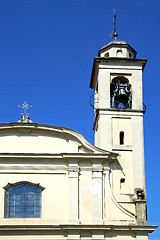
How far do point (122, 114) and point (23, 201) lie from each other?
537 cm

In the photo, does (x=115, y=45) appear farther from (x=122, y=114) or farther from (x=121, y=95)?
(x=122, y=114)

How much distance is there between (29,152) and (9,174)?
1.17m

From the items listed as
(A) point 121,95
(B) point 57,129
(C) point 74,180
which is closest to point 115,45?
(A) point 121,95

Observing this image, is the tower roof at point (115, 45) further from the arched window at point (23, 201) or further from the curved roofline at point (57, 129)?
the arched window at point (23, 201)

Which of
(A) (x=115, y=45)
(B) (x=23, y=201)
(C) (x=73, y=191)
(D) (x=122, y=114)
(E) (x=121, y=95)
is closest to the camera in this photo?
(C) (x=73, y=191)

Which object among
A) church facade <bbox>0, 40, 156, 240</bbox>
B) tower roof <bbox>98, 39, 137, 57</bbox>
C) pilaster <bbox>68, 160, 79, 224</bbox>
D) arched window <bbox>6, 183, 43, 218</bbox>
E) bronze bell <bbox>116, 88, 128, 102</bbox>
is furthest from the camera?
tower roof <bbox>98, 39, 137, 57</bbox>

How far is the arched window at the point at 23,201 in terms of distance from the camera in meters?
19.8

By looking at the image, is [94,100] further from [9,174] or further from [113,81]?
[9,174]

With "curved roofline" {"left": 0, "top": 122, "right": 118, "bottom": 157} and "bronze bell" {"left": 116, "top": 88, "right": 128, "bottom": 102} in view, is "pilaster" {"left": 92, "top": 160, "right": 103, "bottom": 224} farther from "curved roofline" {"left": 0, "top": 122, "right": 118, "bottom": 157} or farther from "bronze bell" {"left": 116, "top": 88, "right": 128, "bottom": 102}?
"bronze bell" {"left": 116, "top": 88, "right": 128, "bottom": 102}

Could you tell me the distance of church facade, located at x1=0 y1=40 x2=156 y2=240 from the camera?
19.2 meters

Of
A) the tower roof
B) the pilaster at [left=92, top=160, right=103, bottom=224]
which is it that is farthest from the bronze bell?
the pilaster at [left=92, top=160, right=103, bottom=224]

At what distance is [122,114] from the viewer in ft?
71.4

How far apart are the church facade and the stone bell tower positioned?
1.6 inches

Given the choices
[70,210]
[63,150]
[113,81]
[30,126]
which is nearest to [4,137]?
[30,126]
